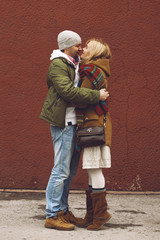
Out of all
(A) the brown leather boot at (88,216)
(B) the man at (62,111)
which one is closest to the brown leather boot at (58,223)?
(B) the man at (62,111)

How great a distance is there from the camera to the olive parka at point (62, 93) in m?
4.04

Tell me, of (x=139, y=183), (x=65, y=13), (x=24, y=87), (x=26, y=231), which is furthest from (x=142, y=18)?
(x=26, y=231)

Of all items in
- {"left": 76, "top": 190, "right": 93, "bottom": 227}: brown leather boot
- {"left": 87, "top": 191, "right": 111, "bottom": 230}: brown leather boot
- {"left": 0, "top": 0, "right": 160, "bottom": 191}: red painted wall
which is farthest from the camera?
{"left": 0, "top": 0, "right": 160, "bottom": 191}: red painted wall

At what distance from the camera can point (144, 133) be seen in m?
5.68

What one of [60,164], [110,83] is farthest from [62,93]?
[110,83]

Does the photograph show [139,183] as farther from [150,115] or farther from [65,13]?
[65,13]

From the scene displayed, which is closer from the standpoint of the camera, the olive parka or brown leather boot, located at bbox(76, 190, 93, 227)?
the olive parka

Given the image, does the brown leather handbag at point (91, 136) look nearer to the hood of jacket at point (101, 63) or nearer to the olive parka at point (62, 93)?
the olive parka at point (62, 93)

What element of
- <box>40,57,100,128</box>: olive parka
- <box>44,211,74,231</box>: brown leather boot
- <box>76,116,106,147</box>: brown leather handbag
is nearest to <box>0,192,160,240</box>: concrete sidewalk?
<box>44,211,74,231</box>: brown leather boot

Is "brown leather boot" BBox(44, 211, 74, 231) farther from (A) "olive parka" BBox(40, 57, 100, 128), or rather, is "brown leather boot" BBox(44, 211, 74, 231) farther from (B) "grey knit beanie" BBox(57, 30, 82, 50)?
(B) "grey knit beanie" BBox(57, 30, 82, 50)

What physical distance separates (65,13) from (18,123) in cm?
148

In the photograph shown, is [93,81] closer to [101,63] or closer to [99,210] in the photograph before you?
[101,63]

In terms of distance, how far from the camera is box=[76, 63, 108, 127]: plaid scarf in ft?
13.5

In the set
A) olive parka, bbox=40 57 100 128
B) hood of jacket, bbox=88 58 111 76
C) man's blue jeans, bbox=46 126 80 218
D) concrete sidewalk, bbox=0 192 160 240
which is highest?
hood of jacket, bbox=88 58 111 76
